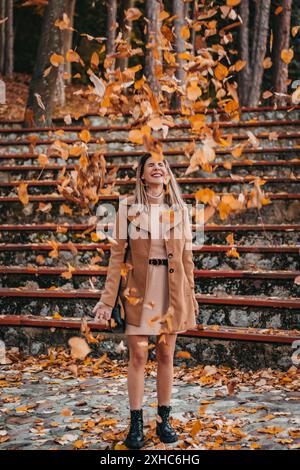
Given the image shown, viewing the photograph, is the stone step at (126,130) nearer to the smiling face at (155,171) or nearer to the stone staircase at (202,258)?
the stone staircase at (202,258)

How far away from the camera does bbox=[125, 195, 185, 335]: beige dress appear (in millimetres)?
3309

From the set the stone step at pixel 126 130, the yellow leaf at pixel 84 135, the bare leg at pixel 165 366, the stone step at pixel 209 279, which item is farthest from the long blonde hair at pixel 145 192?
the stone step at pixel 126 130

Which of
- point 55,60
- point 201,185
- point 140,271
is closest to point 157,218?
point 140,271

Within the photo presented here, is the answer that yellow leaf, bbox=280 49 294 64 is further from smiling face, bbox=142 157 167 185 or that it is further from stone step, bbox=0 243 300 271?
stone step, bbox=0 243 300 271

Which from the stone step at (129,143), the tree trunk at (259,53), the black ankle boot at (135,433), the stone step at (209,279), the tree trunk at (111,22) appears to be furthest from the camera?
the tree trunk at (111,22)

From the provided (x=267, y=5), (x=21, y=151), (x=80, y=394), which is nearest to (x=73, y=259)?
(x=80, y=394)

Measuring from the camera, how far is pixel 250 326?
509 cm

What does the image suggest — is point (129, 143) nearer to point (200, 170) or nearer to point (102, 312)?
point (200, 170)

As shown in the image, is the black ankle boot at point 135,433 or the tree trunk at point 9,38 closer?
the black ankle boot at point 135,433

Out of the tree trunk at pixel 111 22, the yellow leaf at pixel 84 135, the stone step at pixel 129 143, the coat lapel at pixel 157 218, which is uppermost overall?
the tree trunk at pixel 111 22

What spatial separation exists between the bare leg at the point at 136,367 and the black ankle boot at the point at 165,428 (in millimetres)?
169

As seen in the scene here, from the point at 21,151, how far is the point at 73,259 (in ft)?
9.63

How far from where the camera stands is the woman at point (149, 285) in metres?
3.32
